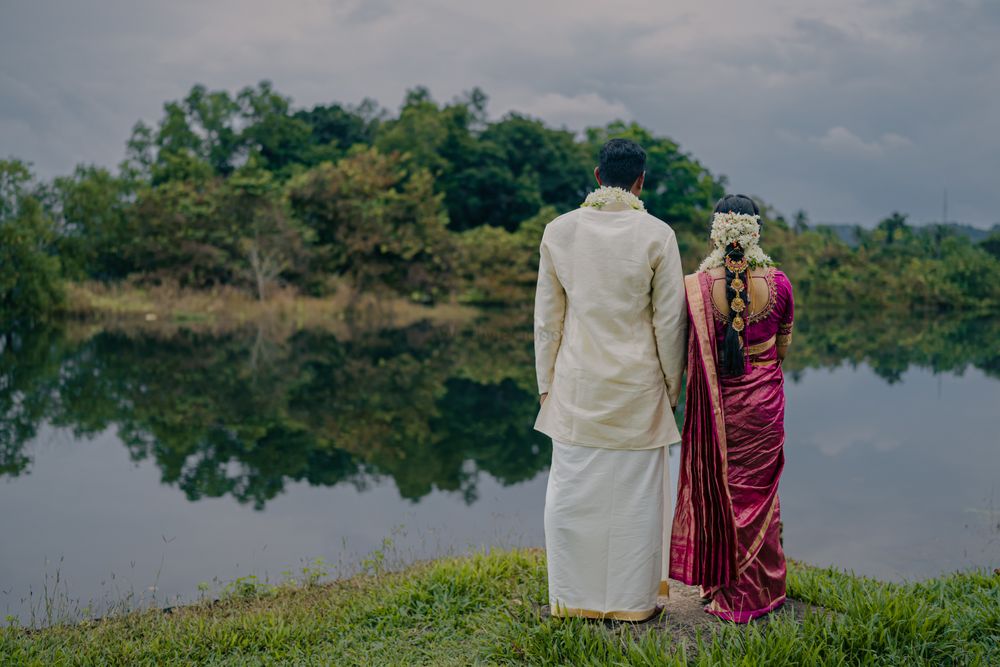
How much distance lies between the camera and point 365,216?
26172 mm

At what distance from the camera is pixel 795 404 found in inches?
495

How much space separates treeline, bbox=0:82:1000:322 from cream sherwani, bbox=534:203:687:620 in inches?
848

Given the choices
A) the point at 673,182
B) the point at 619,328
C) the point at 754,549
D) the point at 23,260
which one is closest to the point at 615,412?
the point at 619,328

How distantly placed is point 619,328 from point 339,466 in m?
5.73

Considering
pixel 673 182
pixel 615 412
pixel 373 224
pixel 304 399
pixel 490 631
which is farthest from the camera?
pixel 673 182

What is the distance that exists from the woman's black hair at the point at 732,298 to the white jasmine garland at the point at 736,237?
0.02 meters

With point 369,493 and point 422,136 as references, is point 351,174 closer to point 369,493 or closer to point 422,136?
point 422,136

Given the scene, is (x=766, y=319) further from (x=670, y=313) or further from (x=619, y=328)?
(x=619, y=328)

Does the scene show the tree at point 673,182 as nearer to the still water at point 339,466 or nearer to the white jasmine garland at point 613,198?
the still water at point 339,466

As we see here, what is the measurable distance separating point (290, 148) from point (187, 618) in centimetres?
3752

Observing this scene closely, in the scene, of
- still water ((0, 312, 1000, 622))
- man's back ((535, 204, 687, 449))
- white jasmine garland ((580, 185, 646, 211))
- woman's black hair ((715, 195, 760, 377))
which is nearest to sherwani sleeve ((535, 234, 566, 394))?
man's back ((535, 204, 687, 449))

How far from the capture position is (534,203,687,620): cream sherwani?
121 inches

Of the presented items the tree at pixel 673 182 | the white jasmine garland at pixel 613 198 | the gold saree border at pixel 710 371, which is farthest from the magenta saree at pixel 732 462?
the tree at pixel 673 182

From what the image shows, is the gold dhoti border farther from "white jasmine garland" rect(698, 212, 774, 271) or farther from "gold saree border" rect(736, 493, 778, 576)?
"white jasmine garland" rect(698, 212, 774, 271)
